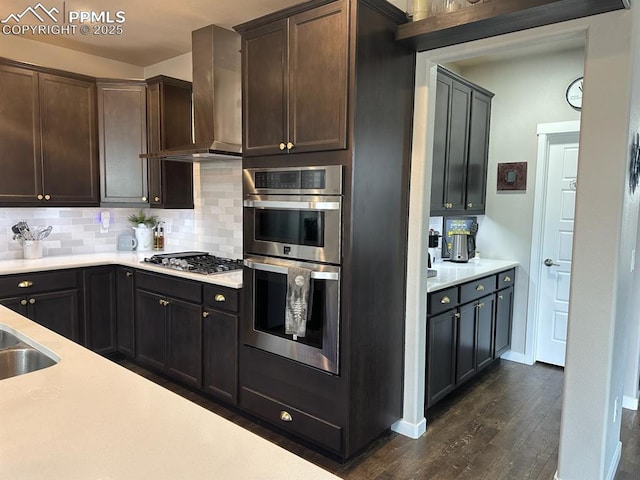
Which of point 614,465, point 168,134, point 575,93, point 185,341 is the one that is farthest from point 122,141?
point 614,465

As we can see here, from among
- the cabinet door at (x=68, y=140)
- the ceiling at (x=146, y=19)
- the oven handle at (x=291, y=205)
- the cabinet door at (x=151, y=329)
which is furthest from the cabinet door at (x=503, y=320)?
the cabinet door at (x=68, y=140)

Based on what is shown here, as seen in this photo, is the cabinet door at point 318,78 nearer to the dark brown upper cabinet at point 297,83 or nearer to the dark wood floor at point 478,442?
the dark brown upper cabinet at point 297,83

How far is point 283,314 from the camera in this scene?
262 cm

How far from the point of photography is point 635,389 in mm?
3344

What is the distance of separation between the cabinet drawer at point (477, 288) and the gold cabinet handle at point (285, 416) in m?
1.49

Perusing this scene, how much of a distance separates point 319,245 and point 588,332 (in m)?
1.38

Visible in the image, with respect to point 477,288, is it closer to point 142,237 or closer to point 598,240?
point 598,240

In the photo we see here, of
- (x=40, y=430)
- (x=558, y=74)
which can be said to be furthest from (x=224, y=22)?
(x=40, y=430)

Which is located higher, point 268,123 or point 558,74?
point 558,74

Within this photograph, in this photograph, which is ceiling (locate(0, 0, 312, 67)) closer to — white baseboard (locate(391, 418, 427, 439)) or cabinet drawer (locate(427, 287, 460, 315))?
cabinet drawer (locate(427, 287, 460, 315))

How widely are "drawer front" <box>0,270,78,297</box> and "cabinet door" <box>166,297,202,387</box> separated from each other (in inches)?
35.1

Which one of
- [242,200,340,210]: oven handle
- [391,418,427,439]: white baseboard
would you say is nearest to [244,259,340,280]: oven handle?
[242,200,340,210]: oven handle

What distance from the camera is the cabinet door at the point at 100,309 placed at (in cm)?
370

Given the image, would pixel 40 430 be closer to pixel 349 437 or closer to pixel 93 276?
pixel 349 437
